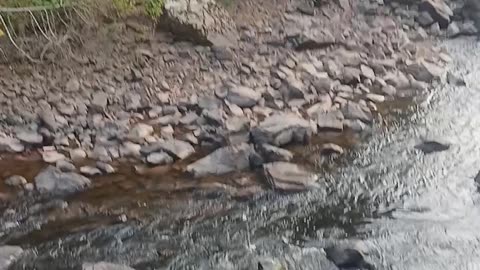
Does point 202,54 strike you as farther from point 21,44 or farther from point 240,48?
point 21,44

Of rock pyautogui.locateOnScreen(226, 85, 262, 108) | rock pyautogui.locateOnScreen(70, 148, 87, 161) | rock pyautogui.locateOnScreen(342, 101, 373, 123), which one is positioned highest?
rock pyautogui.locateOnScreen(342, 101, 373, 123)

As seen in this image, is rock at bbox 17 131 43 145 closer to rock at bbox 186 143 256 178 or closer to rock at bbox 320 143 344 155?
rock at bbox 186 143 256 178

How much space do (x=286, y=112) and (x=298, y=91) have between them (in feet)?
0.86

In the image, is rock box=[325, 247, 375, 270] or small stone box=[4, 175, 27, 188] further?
small stone box=[4, 175, 27, 188]

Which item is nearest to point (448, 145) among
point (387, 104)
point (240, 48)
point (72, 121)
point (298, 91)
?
point (387, 104)

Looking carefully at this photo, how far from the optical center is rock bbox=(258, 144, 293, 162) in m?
3.90

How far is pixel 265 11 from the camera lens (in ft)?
18.6

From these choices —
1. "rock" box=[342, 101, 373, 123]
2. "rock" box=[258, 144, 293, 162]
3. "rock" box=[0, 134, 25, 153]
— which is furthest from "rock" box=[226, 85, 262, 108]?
"rock" box=[0, 134, 25, 153]

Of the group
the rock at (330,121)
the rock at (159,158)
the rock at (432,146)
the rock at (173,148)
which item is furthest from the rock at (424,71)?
the rock at (159,158)

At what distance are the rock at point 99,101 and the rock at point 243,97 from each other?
27.8 inches

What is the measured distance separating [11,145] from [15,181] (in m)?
0.39

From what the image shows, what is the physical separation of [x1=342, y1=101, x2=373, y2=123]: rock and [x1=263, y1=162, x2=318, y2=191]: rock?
71cm

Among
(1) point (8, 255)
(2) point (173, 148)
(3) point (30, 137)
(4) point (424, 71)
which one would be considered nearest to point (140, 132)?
(2) point (173, 148)

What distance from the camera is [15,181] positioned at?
3.73 metres
